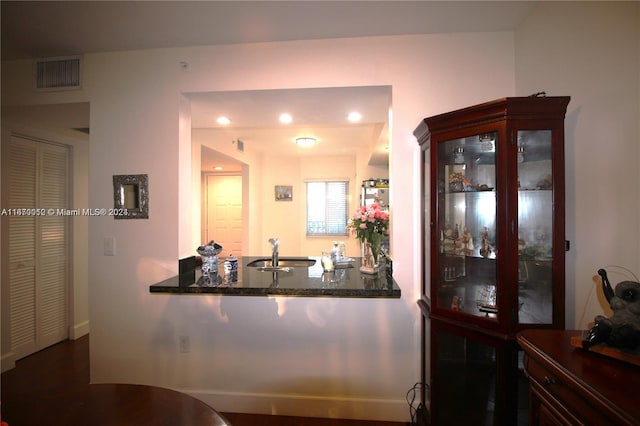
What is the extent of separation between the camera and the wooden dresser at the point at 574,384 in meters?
0.69

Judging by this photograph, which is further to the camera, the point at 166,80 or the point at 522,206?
the point at 166,80

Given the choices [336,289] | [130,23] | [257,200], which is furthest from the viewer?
[257,200]

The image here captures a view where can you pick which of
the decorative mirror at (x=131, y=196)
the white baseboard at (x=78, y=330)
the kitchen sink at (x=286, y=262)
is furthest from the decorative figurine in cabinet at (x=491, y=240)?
the white baseboard at (x=78, y=330)

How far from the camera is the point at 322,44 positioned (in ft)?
6.17

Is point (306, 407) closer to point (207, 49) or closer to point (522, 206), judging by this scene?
point (522, 206)

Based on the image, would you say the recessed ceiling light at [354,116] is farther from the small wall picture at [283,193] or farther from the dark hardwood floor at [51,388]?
the small wall picture at [283,193]

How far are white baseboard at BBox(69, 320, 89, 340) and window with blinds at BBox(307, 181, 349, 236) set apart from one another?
3494mm

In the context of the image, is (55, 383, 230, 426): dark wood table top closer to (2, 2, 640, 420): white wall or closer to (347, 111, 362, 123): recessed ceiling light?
(2, 2, 640, 420): white wall

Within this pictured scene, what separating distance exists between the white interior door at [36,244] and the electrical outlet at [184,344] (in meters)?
1.88

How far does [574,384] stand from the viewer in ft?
2.57

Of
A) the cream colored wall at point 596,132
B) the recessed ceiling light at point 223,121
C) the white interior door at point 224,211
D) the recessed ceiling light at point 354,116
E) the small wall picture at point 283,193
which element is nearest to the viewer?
the cream colored wall at point 596,132

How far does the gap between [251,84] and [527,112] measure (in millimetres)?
1666

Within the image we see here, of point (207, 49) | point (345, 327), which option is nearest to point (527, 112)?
point (345, 327)

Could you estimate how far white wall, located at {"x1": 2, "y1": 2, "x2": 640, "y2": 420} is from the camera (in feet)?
6.00
